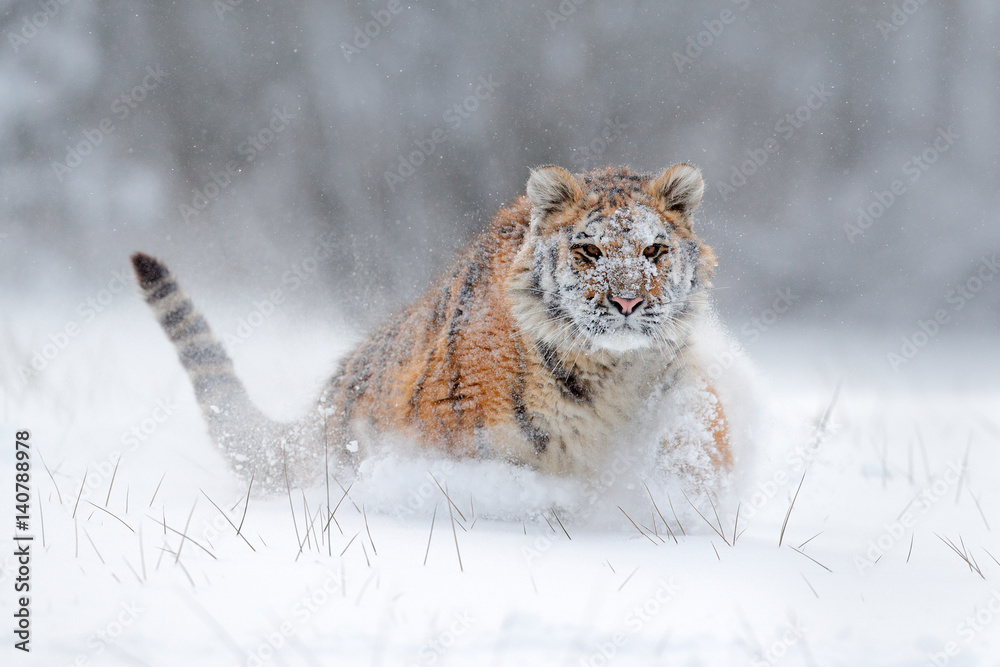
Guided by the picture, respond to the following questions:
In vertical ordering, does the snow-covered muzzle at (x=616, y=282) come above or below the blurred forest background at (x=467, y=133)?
below

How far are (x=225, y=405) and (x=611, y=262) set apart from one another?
8.29 feet

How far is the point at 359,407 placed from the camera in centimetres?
396

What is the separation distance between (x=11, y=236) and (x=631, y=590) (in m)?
12.9

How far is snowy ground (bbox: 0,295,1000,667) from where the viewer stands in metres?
1.86

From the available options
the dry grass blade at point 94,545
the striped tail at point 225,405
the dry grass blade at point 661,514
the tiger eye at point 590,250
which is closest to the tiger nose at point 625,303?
the tiger eye at point 590,250

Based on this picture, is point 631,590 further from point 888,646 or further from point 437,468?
point 437,468

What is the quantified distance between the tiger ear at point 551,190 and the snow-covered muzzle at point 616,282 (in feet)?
0.52

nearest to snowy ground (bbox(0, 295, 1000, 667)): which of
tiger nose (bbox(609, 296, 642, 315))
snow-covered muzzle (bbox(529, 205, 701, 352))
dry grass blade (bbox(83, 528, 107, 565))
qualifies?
dry grass blade (bbox(83, 528, 107, 565))

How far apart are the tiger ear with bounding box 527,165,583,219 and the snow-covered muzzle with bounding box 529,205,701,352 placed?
0.52ft

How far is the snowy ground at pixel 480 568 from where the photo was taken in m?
1.86

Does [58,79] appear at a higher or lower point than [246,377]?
higher

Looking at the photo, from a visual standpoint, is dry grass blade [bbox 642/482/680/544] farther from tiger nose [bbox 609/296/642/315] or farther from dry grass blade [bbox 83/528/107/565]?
dry grass blade [bbox 83/528/107/565]

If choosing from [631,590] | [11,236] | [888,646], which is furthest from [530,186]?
[11,236]

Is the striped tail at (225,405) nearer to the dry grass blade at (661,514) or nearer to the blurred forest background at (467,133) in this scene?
the dry grass blade at (661,514)
